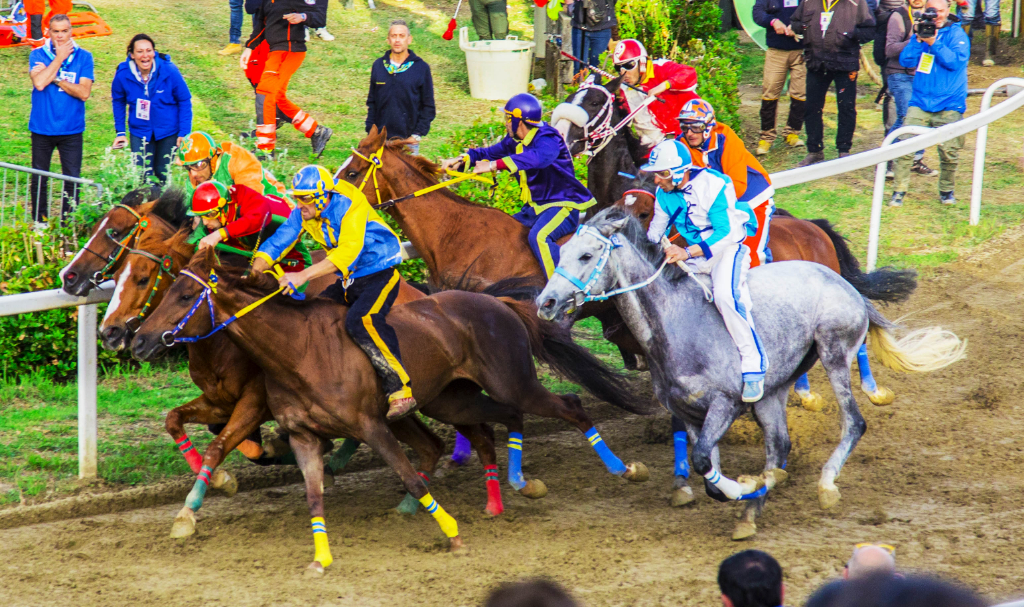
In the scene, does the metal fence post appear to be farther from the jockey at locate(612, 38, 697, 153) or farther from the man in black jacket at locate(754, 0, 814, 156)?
the man in black jacket at locate(754, 0, 814, 156)

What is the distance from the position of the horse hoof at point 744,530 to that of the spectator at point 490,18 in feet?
31.2

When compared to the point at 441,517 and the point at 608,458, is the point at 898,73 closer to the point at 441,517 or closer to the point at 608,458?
the point at 608,458

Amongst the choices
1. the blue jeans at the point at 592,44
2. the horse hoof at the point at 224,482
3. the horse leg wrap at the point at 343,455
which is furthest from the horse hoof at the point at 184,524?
the blue jeans at the point at 592,44

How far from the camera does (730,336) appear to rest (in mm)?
5258

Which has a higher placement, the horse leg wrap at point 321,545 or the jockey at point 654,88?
the jockey at point 654,88

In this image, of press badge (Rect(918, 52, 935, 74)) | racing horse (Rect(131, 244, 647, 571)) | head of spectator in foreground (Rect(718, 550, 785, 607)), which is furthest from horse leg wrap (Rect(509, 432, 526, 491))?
press badge (Rect(918, 52, 935, 74))

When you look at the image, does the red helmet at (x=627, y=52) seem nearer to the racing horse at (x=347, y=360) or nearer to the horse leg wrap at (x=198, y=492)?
the racing horse at (x=347, y=360)

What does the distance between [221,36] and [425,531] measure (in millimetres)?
11860

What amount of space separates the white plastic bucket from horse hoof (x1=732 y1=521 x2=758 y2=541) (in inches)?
351

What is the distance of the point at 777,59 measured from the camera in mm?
11344

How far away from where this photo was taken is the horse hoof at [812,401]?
22.3 feet

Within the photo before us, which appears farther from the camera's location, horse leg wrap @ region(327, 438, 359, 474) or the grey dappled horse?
horse leg wrap @ region(327, 438, 359, 474)

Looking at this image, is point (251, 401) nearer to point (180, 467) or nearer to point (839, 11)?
point (180, 467)

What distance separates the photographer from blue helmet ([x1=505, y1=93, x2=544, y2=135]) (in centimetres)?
664
